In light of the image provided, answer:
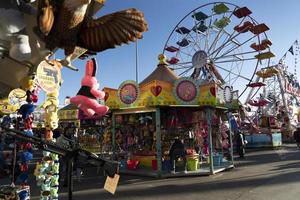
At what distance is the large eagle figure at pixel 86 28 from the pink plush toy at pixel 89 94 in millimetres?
226

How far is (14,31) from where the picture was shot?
245 centimetres

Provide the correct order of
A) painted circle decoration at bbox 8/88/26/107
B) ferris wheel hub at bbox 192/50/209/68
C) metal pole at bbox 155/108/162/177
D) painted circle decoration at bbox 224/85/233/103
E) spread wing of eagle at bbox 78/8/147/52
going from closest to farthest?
spread wing of eagle at bbox 78/8/147/52 < painted circle decoration at bbox 8/88/26/107 < metal pole at bbox 155/108/162/177 < painted circle decoration at bbox 224/85/233/103 < ferris wheel hub at bbox 192/50/209/68

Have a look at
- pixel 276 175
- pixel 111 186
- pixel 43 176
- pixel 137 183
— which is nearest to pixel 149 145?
pixel 137 183

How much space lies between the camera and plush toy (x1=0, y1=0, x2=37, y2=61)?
241cm

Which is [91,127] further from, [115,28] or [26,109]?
[115,28]

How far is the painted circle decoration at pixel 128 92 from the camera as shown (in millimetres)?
12031

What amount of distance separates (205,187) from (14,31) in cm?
794

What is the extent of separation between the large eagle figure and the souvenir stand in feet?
28.3

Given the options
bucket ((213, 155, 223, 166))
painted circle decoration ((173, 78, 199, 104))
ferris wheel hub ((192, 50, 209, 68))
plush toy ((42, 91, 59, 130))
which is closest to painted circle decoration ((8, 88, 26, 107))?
plush toy ((42, 91, 59, 130))

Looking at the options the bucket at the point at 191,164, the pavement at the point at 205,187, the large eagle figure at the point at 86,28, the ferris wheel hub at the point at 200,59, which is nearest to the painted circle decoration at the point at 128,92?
the pavement at the point at 205,187

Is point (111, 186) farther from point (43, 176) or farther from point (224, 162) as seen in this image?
point (224, 162)

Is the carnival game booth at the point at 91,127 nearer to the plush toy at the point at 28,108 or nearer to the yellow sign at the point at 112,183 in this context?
the plush toy at the point at 28,108

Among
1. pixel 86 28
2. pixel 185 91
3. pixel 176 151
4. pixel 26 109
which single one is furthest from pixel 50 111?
pixel 176 151

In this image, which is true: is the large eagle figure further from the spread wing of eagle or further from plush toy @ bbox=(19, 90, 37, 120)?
plush toy @ bbox=(19, 90, 37, 120)
